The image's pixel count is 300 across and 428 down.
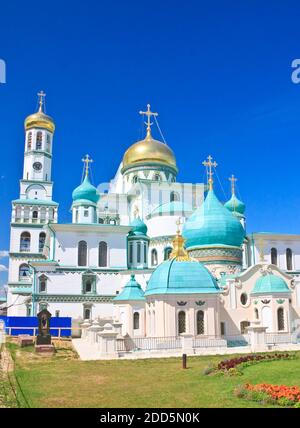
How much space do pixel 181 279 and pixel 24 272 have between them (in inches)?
1015

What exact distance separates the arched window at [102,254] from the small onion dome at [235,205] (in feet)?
45.1

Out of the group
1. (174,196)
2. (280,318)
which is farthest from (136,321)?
(174,196)

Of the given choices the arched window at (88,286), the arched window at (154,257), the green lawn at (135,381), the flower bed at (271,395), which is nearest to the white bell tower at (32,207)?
the arched window at (88,286)

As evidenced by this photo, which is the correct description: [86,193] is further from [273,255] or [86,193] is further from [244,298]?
[244,298]

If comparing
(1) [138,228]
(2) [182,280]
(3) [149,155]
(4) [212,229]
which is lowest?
(2) [182,280]

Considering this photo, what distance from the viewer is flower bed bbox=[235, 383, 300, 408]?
1065 centimetres

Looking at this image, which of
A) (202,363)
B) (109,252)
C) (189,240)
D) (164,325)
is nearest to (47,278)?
(109,252)

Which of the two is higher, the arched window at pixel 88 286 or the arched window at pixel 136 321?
the arched window at pixel 88 286

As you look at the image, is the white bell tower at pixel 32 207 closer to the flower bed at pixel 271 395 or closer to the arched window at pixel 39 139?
the arched window at pixel 39 139

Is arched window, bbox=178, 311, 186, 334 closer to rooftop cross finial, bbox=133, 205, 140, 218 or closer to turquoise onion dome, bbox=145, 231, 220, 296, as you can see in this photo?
turquoise onion dome, bbox=145, 231, 220, 296

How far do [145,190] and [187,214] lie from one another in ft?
18.0

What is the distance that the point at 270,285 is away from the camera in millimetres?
28172

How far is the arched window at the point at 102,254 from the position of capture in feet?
128

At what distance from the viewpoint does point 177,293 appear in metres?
24.5
